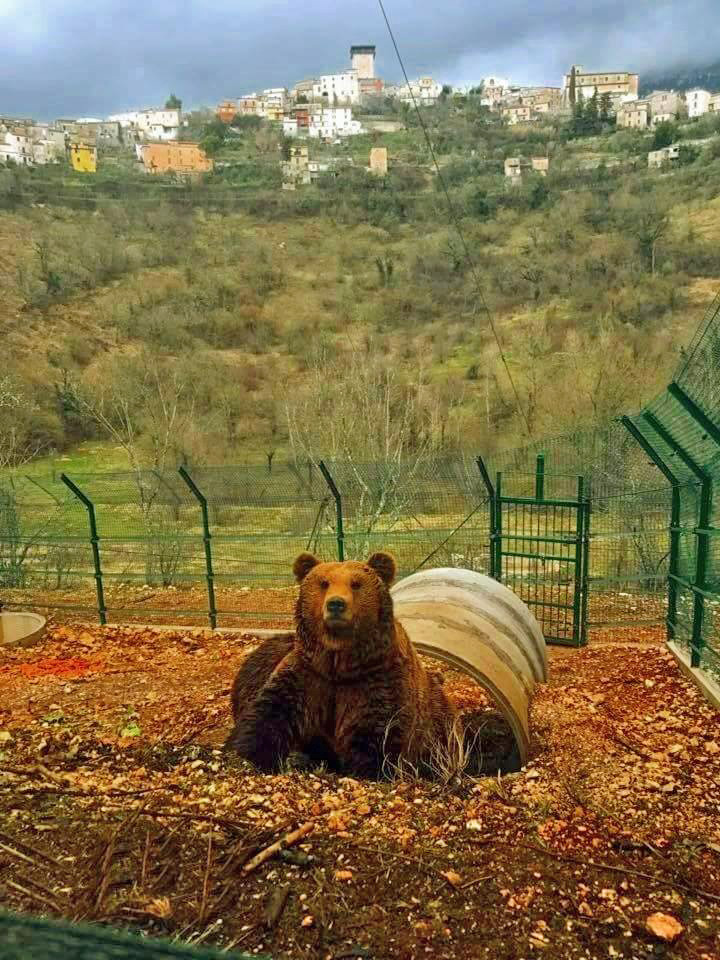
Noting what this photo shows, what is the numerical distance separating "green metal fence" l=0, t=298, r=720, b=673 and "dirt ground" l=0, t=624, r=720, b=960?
2.31 meters

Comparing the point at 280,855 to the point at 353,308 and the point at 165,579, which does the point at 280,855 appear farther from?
the point at 353,308

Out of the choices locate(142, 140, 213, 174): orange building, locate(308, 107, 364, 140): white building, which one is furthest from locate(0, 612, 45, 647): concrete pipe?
locate(308, 107, 364, 140): white building

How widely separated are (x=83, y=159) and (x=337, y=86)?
319ft

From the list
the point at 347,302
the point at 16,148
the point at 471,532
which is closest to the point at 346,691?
the point at 471,532

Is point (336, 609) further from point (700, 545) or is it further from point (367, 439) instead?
point (367, 439)

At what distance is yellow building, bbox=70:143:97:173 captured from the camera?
9138cm

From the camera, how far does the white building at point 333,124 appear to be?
406 feet

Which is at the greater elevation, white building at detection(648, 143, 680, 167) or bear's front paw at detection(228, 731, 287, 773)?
white building at detection(648, 143, 680, 167)

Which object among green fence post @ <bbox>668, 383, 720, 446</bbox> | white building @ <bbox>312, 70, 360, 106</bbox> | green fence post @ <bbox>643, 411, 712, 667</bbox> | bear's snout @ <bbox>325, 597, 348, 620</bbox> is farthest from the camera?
white building @ <bbox>312, 70, 360, 106</bbox>

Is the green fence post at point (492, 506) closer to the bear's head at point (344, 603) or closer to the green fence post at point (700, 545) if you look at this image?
the green fence post at point (700, 545)

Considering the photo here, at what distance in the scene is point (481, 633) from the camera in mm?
5250

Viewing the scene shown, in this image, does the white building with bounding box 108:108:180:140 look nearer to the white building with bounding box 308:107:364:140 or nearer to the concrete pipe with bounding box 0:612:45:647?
the white building with bounding box 308:107:364:140

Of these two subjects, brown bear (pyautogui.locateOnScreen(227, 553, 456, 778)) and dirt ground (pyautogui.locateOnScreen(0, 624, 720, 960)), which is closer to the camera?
dirt ground (pyautogui.locateOnScreen(0, 624, 720, 960))

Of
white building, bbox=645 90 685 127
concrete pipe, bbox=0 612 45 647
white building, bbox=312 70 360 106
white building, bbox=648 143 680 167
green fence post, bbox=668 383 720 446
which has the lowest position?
concrete pipe, bbox=0 612 45 647
